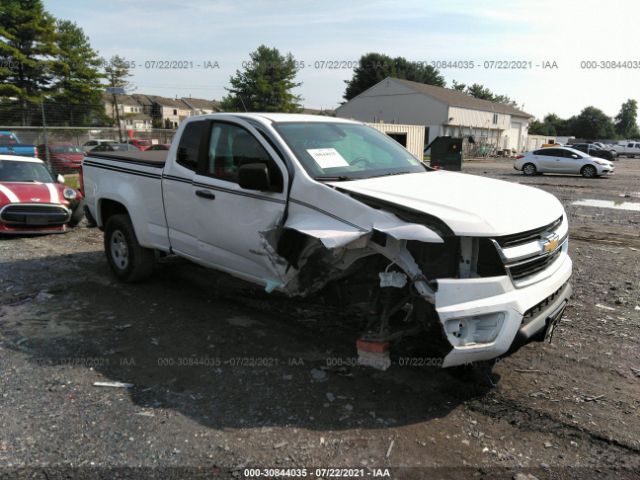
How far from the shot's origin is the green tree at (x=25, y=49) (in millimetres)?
36031

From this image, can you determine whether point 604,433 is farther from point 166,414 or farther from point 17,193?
point 17,193

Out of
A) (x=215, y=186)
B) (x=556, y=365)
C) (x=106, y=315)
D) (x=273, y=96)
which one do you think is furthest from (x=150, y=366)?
(x=273, y=96)

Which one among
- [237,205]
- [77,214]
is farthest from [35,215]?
[237,205]

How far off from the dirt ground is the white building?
150 ft

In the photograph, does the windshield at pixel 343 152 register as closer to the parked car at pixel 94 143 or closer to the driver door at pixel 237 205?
the driver door at pixel 237 205

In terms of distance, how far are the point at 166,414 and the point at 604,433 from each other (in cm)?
288

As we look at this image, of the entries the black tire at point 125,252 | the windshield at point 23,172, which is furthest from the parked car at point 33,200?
the black tire at point 125,252

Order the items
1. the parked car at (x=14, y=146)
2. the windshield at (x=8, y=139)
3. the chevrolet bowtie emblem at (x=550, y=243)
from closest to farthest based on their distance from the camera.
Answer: the chevrolet bowtie emblem at (x=550, y=243)
the parked car at (x=14, y=146)
the windshield at (x=8, y=139)

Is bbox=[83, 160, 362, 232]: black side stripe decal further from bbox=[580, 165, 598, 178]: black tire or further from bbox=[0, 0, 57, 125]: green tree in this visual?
bbox=[0, 0, 57, 125]: green tree

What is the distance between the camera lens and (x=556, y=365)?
3.98m

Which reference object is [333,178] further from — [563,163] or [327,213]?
[563,163]

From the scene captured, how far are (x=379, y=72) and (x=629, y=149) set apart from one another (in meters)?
32.0

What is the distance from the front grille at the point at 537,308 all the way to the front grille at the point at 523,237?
1.46 feet

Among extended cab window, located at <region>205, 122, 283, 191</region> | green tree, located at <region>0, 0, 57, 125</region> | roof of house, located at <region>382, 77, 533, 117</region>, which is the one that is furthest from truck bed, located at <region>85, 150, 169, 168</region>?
roof of house, located at <region>382, 77, 533, 117</region>
